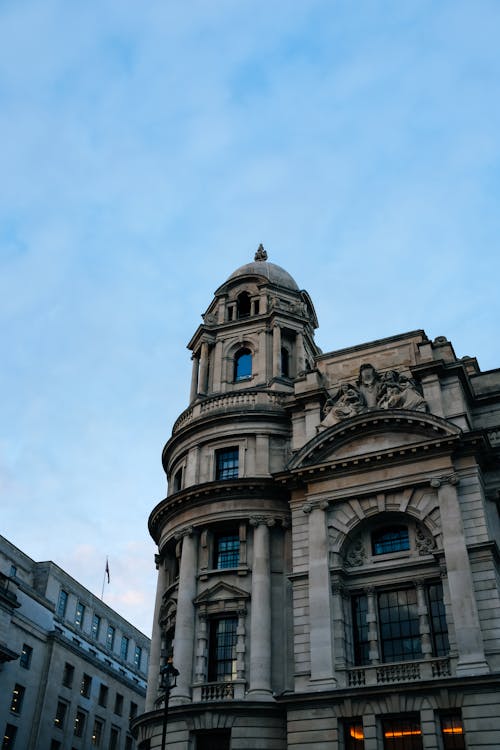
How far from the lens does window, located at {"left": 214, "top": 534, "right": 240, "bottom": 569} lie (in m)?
41.0

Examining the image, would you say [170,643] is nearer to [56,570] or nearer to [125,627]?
[56,570]

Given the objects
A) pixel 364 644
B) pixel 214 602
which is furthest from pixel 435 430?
pixel 214 602

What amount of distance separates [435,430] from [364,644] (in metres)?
10.3

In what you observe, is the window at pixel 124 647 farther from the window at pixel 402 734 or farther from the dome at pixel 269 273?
the window at pixel 402 734

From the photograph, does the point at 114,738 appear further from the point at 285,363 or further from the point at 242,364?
the point at 285,363

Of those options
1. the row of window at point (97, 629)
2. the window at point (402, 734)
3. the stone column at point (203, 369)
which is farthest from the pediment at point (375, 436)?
the row of window at point (97, 629)

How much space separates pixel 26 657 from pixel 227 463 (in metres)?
24.3

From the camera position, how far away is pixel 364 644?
35.0m

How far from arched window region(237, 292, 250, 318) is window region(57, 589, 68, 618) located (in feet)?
94.1

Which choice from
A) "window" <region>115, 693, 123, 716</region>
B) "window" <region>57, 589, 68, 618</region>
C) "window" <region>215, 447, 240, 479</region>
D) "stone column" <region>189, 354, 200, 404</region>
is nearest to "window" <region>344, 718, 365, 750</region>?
"window" <region>215, 447, 240, 479</region>

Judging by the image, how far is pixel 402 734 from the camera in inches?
1232

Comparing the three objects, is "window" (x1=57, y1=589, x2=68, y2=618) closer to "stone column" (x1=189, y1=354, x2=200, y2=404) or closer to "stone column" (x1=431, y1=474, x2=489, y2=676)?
"stone column" (x1=189, y1=354, x2=200, y2=404)

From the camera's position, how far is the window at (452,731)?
98.4 feet

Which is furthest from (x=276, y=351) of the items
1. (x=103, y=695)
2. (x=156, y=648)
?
(x=103, y=695)
